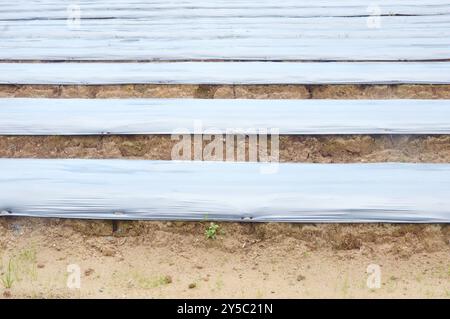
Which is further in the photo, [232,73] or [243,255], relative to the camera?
[232,73]

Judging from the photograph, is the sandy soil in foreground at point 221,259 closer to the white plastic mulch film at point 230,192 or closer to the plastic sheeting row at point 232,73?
the white plastic mulch film at point 230,192

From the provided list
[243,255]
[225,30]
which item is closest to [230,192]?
[243,255]

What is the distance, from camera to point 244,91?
165 inches

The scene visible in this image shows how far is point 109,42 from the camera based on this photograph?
4852 mm

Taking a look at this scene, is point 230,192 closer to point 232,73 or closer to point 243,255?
point 243,255

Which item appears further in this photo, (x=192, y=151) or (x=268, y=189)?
(x=192, y=151)

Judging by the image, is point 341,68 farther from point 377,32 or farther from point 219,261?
point 219,261

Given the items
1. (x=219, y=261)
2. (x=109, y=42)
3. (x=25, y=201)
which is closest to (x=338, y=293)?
(x=219, y=261)

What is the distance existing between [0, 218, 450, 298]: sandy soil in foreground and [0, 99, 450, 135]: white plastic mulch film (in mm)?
801

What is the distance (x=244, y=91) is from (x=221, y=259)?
1589 millimetres

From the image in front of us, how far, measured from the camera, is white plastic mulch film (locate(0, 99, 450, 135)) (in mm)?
3734

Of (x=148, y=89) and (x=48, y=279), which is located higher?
(x=148, y=89)

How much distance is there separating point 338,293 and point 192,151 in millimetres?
1394

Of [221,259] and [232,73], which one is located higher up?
[232,73]
